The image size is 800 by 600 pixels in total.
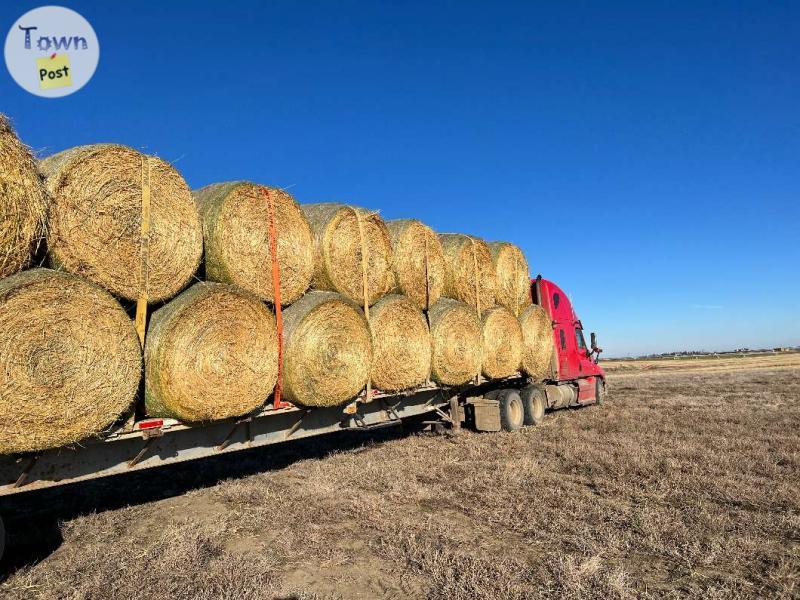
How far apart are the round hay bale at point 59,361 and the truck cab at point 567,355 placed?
38.6 ft

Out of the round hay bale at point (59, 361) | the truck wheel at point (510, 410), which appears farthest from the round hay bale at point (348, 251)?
the truck wheel at point (510, 410)

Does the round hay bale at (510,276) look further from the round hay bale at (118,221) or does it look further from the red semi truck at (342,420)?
the round hay bale at (118,221)

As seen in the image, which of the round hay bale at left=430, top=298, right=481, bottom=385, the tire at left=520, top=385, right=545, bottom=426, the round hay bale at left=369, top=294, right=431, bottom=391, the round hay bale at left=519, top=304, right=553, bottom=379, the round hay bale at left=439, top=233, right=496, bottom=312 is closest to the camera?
the round hay bale at left=369, top=294, right=431, bottom=391

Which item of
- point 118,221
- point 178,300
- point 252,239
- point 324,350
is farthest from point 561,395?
point 118,221

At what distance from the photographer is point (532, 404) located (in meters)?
14.3

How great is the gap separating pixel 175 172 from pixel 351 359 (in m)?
3.26

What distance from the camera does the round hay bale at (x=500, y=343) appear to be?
1188 centimetres

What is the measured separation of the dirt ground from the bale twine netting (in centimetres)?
147

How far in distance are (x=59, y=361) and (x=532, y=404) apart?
11.6m

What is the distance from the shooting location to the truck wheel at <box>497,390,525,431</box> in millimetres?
13211

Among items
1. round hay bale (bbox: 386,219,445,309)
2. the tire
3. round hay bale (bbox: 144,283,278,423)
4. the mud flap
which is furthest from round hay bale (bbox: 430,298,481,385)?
round hay bale (bbox: 144,283,278,423)

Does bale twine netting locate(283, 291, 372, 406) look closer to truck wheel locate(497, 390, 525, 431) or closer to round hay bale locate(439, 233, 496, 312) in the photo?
round hay bale locate(439, 233, 496, 312)

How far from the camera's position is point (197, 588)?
15.8 feet

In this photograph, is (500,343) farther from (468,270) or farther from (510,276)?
(510,276)
